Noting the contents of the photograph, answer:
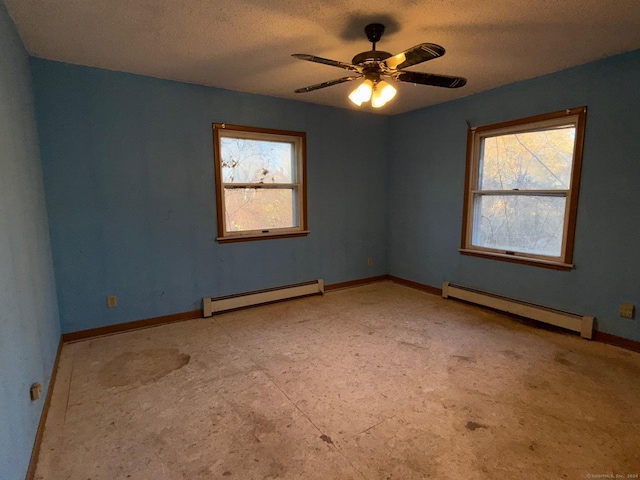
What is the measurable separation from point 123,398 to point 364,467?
5.27ft

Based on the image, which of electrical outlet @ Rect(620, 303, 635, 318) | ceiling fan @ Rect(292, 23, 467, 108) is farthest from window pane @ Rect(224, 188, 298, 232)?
electrical outlet @ Rect(620, 303, 635, 318)

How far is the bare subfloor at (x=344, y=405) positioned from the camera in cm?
164

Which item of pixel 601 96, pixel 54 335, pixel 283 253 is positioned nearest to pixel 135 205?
pixel 54 335

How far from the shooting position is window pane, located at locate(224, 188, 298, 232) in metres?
3.78

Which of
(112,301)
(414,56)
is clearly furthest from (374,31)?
(112,301)

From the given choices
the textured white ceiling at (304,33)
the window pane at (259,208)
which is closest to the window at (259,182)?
the window pane at (259,208)

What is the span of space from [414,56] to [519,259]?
2.58 meters

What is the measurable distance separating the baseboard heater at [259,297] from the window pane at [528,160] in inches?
93.7

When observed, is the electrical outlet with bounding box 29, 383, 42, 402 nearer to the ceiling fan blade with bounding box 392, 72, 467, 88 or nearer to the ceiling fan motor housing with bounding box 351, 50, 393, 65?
the ceiling fan motor housing with bounding box 351, 50, 393, 65

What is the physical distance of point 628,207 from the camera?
2.76m

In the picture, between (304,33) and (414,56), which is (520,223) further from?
(304,33)

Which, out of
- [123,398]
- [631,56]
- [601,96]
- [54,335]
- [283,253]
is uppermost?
[631,56]

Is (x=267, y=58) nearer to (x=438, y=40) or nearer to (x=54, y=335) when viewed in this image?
(x=438, y=40)

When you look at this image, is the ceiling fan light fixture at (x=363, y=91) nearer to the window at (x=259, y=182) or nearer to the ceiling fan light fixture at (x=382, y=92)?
the ceiling fan light fixture at (x=382, y=92)
